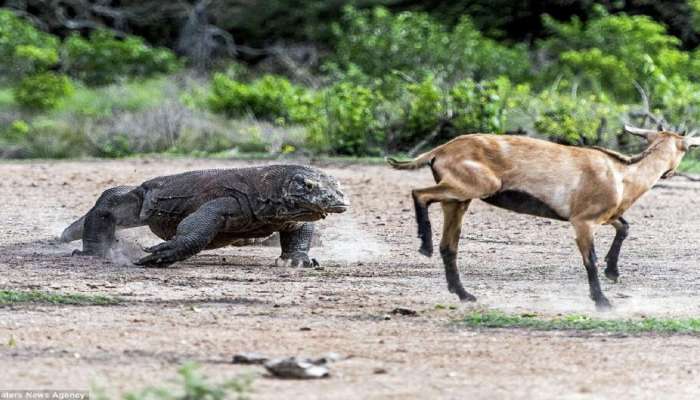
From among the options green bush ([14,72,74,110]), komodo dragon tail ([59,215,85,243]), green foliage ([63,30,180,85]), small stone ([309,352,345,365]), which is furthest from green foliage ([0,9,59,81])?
small stone ([309,352,345,365])

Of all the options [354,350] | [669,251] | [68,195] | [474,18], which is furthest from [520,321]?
[474,18]

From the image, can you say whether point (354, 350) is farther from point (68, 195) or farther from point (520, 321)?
point (68, 195)

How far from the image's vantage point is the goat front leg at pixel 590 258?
9.86 metres

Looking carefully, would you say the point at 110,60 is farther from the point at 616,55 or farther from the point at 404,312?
the point at 404,312

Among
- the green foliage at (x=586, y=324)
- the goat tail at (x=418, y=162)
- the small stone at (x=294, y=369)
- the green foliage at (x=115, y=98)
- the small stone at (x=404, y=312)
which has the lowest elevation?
the green foliage at (x=115, y=98)

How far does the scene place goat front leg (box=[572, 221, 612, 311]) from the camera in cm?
986

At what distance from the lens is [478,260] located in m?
12.5

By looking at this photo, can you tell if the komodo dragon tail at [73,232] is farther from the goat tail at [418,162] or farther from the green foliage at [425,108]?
the green foliage at [425,108]

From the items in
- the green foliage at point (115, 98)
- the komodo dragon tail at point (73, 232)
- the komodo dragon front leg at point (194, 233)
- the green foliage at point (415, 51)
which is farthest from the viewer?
the green foliage at point (415, 51)

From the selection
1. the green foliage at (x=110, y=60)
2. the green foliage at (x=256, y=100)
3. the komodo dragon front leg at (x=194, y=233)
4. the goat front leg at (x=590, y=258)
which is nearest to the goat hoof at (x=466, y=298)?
the goat front leg at (x=590, y=258)

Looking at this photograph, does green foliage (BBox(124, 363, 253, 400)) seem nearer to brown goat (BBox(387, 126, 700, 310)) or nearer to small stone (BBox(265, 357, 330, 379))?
small stone (BBox(265, 357, 330, 379))

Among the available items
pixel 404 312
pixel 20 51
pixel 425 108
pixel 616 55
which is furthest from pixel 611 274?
pixel 20 51

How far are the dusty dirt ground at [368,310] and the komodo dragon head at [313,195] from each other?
20.1 inches

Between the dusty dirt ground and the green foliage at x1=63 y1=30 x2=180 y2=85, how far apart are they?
16062 mm
